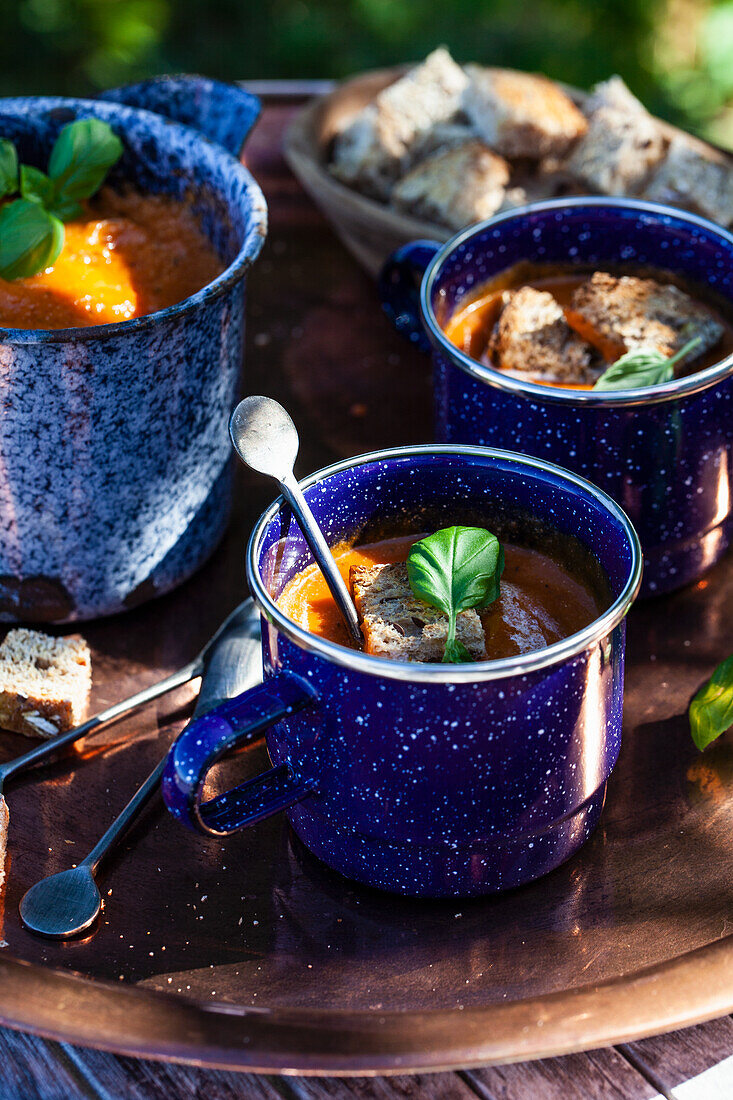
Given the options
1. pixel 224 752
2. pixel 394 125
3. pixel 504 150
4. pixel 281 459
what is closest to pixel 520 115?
pixel 504 150

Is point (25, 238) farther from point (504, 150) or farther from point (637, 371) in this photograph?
point (504, 150)

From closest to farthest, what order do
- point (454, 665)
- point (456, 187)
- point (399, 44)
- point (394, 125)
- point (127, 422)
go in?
point (454, 665), point (127, 422), point (456, 187), point (394, 125), point (399, 44)

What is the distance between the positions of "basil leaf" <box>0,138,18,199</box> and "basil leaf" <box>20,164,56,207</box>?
0.04 feet

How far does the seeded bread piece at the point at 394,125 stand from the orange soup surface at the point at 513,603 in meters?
0.93

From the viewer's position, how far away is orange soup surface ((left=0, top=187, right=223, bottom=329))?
1.26 meters

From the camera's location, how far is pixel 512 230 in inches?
57.0

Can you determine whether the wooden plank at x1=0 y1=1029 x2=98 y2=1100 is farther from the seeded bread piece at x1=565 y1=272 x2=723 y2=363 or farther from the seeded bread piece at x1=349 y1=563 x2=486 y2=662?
the seeded bread piece at x1=565 y1=272 x2=723 y2=363

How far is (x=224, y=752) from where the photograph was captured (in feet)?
2.90

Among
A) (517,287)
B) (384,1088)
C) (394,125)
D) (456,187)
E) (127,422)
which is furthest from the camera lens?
(394,125)

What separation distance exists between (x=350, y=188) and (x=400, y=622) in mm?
1090

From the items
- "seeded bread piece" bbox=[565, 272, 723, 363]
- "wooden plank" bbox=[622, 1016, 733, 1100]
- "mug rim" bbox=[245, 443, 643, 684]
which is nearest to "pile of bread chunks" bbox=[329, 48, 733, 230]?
"seeded bread piece" bbox=[565, 272, 723, 363]

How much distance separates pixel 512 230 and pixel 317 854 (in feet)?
2.59

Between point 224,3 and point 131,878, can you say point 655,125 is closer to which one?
point 131,878

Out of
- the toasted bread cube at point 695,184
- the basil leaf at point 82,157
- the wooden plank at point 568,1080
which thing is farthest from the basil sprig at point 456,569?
the toasted bread cube at point 695,184
